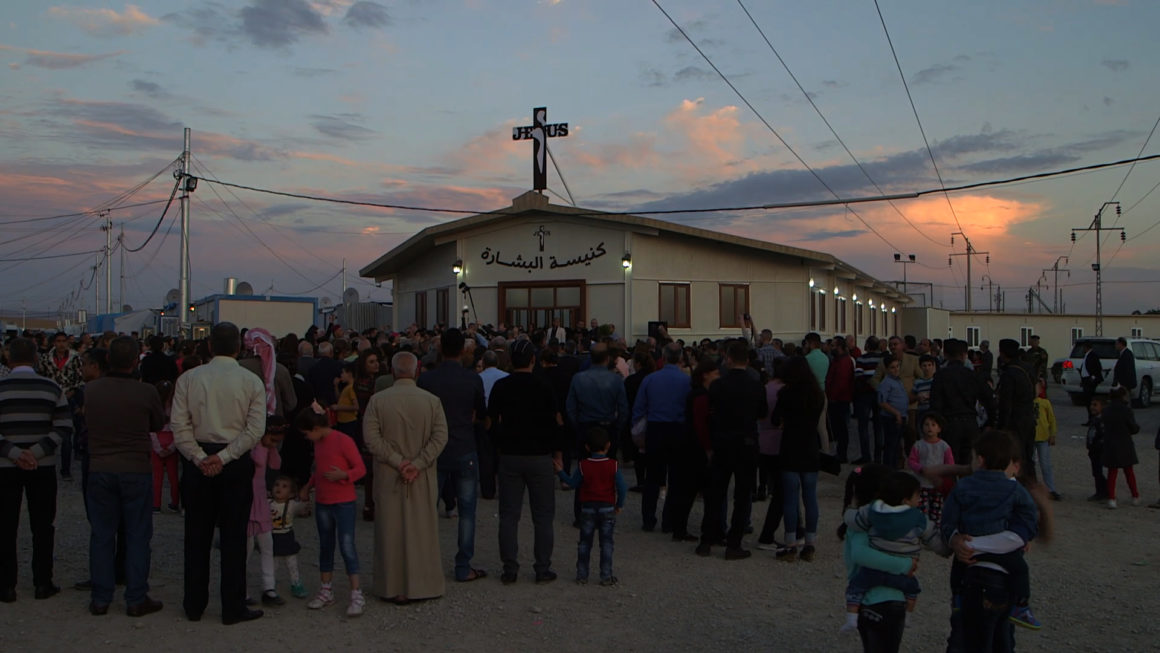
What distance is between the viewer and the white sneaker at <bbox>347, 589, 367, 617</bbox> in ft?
21.1

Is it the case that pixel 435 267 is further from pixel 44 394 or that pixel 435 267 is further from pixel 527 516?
pixel 44 394

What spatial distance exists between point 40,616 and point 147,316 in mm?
40682

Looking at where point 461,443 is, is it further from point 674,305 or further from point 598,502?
point 674,305

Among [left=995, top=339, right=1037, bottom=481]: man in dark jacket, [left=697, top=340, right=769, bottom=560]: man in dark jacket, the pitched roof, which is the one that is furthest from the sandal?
the pitched roof

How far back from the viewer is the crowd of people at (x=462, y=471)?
4.66m

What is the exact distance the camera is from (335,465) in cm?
662

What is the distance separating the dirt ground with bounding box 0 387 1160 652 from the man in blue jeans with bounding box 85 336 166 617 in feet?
0.78

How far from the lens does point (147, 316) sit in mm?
43250

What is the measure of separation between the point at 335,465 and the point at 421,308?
22728 millimetres

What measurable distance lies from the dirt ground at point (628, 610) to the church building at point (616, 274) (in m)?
14.8

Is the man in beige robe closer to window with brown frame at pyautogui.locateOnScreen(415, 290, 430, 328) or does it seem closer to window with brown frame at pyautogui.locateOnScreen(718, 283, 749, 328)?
window with brown frame at pyautogui.locateOnScreen(718, 283, 749, 328)

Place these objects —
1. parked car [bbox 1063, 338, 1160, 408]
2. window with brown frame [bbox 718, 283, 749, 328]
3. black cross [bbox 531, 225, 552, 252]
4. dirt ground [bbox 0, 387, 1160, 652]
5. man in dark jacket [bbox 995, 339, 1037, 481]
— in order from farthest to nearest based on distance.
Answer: parked car [bbox 1063, 338, 1160, 408] < window with brown frame [bbox 718, 283, 749, 328] < black cross [bbox 531, 225, 552, 252] < man in dark jacket [bbox 995, 339, 1037, 481] < dirt ground [bbox 0, 387, 1160, 652]

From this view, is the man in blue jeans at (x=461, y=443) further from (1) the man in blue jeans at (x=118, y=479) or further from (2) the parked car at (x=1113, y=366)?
(2) the parked car at (x=1113, y=366)

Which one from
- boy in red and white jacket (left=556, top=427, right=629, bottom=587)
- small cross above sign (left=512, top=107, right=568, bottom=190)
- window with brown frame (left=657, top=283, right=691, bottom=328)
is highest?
small cross above sign (left=512, top=107, right=568, bottom=190)
